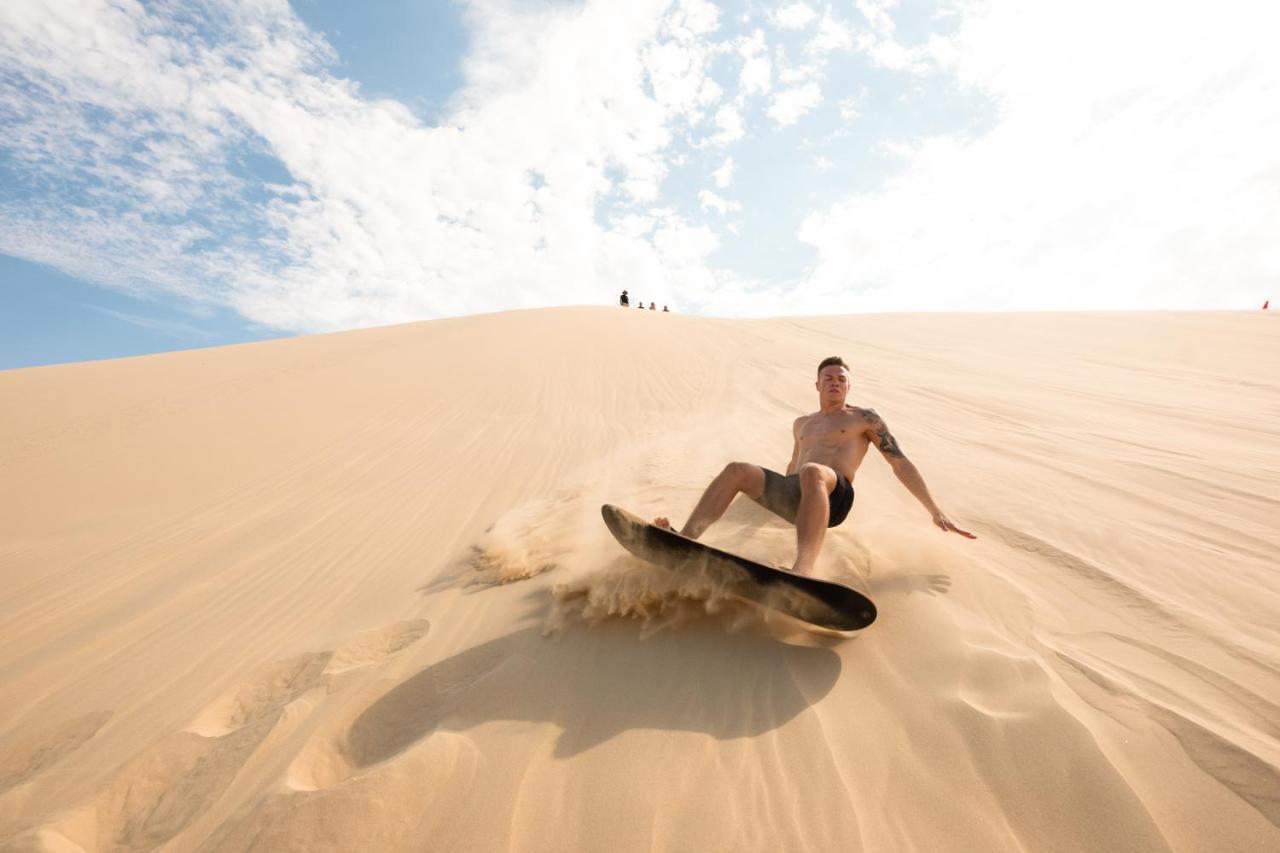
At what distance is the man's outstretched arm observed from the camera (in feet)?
8.90

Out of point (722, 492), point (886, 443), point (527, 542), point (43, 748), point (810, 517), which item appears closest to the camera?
Result: point (43, 748)

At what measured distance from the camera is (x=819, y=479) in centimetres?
253

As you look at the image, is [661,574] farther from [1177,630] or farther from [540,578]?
[1177,630]

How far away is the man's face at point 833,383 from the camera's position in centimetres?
330

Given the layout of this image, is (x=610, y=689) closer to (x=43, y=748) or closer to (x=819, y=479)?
(x=819, y=479)

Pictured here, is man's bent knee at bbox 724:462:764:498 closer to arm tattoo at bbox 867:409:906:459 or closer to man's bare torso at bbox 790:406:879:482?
man's bare torso at bbox 790:406:879:482

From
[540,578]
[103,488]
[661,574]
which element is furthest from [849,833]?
[103,488]

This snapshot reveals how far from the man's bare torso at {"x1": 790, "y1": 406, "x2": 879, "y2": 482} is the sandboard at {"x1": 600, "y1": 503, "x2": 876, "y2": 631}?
1155mm

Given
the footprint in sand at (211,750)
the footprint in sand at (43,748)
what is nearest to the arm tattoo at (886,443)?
the footprint in sand at (211,750)

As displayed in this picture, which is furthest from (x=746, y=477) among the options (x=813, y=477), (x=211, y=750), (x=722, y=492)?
(x=211, y=750)

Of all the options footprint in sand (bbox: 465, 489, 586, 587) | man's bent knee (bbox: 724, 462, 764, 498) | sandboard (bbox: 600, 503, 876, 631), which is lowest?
footprint in sand (bbox: 465, 489, 586, 587)

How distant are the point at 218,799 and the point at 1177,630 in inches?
140

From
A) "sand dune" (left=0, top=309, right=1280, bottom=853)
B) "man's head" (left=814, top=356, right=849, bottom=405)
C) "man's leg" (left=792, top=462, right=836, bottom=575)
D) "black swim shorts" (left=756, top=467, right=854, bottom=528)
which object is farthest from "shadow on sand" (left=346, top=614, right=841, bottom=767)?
"man's head" (left=814, top=356, right=849, bottom=405)

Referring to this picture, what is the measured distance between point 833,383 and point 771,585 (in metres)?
1.73
